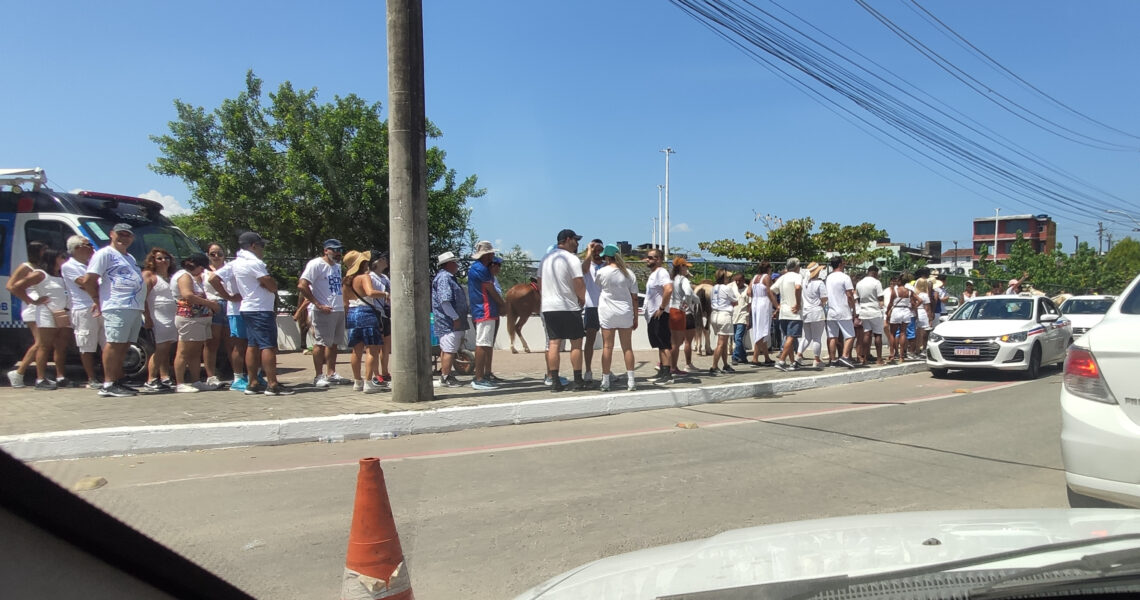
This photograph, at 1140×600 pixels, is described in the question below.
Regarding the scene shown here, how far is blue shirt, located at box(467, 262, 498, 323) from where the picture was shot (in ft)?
30.4

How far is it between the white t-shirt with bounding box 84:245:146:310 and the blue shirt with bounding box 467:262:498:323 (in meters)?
3.86

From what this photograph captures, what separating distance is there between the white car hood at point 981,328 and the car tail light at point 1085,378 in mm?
8216

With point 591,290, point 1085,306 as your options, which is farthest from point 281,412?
A: point 1085,306

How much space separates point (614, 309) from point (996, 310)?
26.0ft

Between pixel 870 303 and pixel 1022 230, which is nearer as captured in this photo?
pixel 870 303

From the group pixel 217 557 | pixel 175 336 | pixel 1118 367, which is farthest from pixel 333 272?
pixel 1118 367

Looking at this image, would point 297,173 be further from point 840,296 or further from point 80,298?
point 840,296

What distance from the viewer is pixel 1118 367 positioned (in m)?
3.90

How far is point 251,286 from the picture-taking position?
8078 millimetres

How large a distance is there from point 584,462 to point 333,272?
4.57 metres

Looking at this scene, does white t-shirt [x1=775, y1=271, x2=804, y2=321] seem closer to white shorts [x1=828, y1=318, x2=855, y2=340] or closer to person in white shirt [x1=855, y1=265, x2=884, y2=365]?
white shorts [x1=828, y1=318, x2=855, y2=340]

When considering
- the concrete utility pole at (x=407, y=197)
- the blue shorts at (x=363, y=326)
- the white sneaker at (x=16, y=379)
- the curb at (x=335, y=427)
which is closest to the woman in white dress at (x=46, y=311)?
the white sneaker at (x=16, y=379)

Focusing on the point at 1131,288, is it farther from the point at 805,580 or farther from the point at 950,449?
the point at 805,580

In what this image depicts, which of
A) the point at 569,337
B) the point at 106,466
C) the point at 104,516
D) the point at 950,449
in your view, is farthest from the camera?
Answer: the point at 569,337
